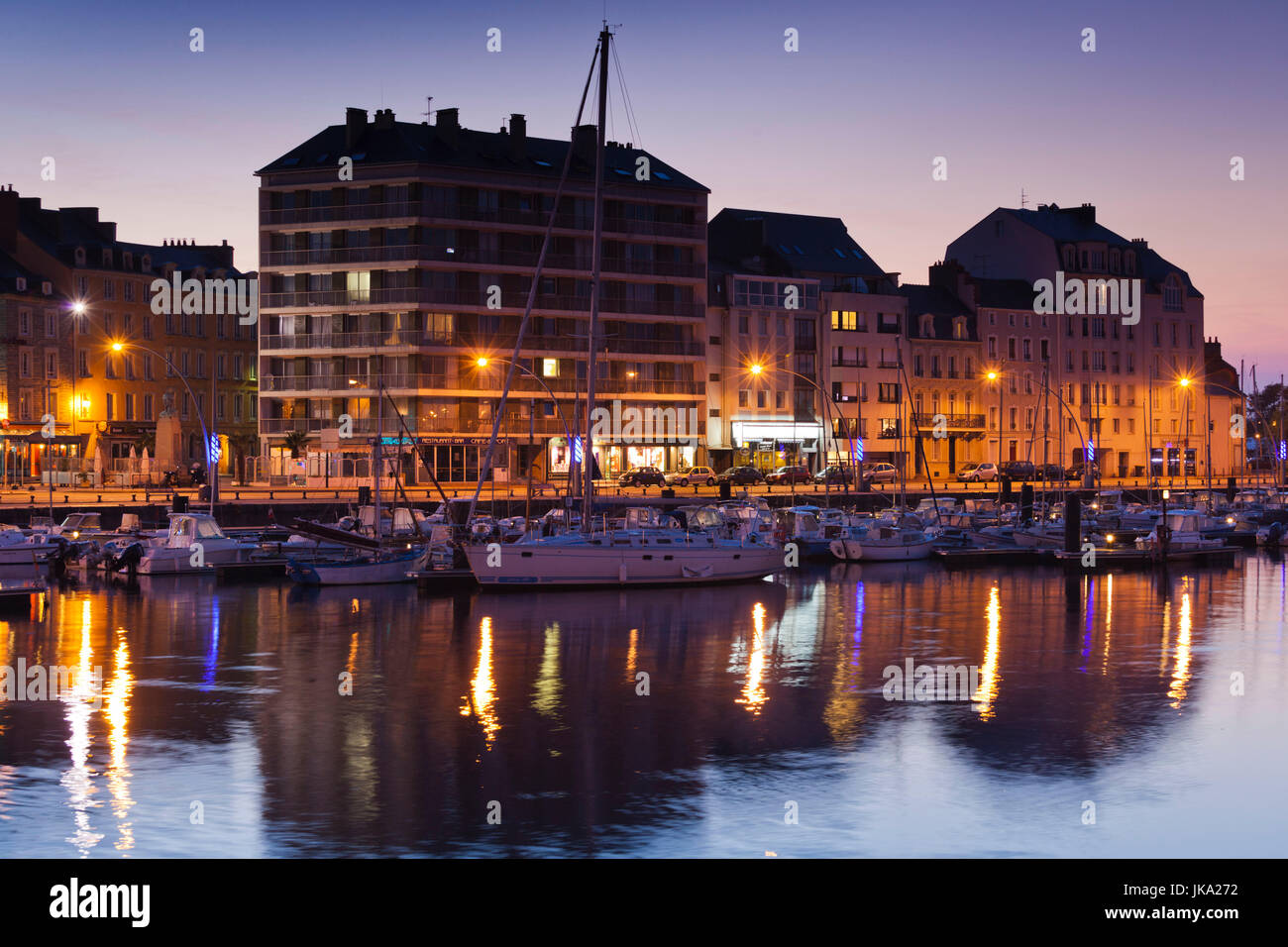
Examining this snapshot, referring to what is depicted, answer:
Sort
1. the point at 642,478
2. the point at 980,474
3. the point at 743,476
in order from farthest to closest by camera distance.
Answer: the point at 980,474 → the point at 743,476 → the point at 642,478

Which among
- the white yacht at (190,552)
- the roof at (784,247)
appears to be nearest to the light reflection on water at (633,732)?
the white yacht at (190,552)

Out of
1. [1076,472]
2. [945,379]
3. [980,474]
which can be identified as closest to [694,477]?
[980,474]

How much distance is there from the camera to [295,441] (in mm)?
109125

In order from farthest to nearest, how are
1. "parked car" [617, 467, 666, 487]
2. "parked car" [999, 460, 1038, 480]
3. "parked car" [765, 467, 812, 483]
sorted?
"parked car" [999, 460, 1038, 480] → "parked car" [765, 467, 812, 483] → "parked car" [617, 467, 666, 487]

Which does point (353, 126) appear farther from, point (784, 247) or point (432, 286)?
point (784, 247)

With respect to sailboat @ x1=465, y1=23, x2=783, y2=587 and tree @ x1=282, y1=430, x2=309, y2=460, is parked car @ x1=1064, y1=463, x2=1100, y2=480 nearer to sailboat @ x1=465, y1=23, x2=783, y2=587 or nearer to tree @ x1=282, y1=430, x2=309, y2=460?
tree @ x1=282, y1=430, x2=309, y2=460

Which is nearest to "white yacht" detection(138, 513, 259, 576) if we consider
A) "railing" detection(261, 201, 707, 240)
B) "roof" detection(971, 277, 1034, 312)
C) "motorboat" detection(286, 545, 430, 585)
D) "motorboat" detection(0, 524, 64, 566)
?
"motorboat" detection(0, 524, 64, 566)

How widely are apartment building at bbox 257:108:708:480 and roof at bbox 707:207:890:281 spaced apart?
14.2 m

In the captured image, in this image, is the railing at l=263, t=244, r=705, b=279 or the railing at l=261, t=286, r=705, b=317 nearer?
the railing at l=263, t=244, r=705, b=279

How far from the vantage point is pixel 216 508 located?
242 feet

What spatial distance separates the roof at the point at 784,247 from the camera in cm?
12850

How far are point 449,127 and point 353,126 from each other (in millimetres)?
6742

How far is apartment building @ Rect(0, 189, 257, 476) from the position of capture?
108312mm

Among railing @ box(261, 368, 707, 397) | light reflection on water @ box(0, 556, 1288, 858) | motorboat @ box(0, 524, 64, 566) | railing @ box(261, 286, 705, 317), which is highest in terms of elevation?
railing @ box(261, 286, 705, 317)
